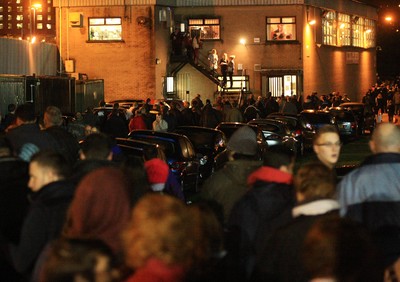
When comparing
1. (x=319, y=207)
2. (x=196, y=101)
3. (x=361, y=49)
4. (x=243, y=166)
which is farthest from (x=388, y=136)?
(x=361, y=49)

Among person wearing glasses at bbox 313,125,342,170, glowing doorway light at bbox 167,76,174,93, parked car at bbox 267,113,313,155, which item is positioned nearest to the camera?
person wearing glasses at bbox 313,125,342,170

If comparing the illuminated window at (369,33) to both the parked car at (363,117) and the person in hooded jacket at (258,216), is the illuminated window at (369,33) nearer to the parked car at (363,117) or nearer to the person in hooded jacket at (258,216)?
the parked car at (363,117)

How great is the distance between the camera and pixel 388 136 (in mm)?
7117

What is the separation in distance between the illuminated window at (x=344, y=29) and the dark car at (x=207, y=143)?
118ft

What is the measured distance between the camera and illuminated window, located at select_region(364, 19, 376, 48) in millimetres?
61656

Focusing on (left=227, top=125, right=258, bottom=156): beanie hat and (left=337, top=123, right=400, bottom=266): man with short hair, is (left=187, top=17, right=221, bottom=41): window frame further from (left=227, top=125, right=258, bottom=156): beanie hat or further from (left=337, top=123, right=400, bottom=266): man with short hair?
(left=337, top=123, right=400, bottom=266): man with short hair

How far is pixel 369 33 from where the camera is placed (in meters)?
62.7

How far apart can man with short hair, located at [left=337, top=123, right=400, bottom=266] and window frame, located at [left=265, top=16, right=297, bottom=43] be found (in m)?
40.3

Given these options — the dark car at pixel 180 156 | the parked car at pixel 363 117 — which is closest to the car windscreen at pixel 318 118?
the parked car at pixel 363 117

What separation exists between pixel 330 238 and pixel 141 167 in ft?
12.8

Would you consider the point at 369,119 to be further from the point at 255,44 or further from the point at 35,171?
the point at 35,171

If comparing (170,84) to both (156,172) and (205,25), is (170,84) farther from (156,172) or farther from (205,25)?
(156,172)

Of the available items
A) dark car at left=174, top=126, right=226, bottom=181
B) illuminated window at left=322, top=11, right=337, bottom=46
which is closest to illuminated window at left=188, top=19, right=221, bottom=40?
illuminated window at left=322, top=11, right=337, bottom=46

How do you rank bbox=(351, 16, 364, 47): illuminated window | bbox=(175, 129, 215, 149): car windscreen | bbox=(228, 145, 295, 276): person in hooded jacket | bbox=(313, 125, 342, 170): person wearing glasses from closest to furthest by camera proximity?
bbox=(228, 145, 295, 276): person in hooded jacket → bbox=(313, 125, 342, 170): person wearing glasses → bbox=(175, 129, 215, 149): car windscreen → bbox=(351, 16, 364, 47): illuminated window
